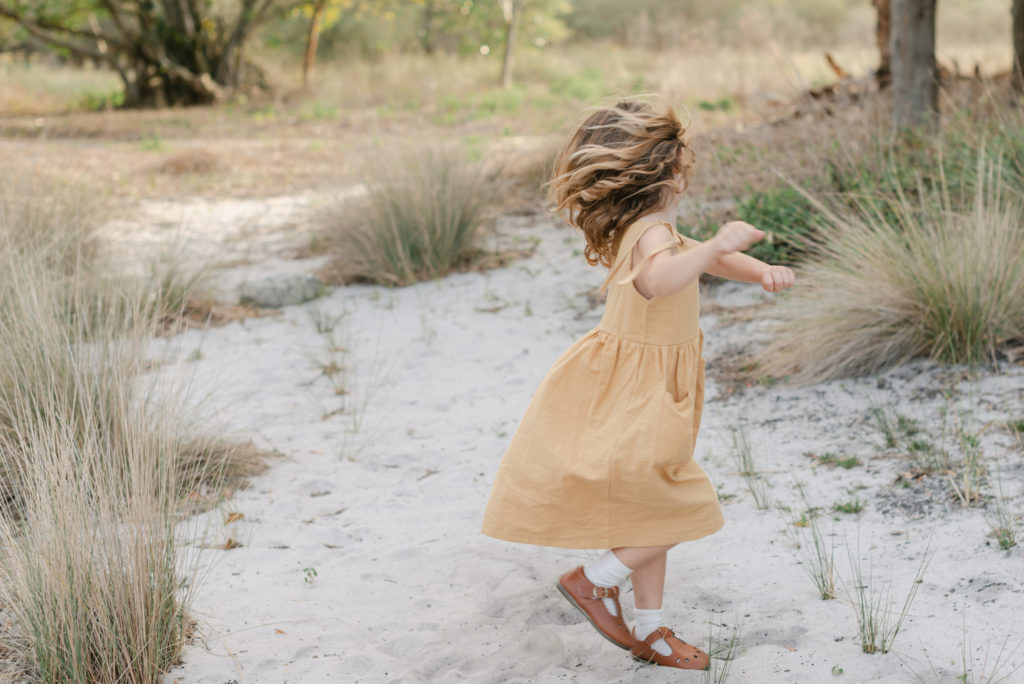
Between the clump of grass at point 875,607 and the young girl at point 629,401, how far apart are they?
41 centimetres

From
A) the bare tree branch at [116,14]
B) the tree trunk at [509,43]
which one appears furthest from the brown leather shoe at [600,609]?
the tree trunk at [509,43]

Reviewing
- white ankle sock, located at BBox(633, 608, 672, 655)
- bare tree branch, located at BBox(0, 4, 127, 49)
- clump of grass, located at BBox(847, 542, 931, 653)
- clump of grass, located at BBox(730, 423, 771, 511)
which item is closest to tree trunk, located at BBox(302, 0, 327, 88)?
bare tree branch, located at BBox(0, 4, 127, 49)

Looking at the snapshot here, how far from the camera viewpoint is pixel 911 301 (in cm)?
404

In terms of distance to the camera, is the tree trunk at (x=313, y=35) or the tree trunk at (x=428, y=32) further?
the tree trunk at (x=428, y=32)

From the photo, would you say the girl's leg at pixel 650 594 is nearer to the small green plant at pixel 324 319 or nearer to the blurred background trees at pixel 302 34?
the small green plant at pixel 324 319

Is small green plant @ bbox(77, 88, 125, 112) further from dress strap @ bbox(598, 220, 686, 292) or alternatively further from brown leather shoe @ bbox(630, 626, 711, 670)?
brown leather shoe @ bbox(630, 626, 711, 670)

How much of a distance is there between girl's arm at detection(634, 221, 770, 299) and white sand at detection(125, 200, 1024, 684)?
1.00 meters

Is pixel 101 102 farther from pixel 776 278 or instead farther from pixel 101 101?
pixel 776 278

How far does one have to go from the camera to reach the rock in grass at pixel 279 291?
6141 millimetres

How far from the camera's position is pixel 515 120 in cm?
1306

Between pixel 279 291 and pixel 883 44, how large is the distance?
246 inches

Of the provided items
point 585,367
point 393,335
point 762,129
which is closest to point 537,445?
point 585,367

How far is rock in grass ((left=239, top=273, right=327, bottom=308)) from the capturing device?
20.1 ft

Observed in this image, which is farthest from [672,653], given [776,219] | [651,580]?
[776,219]
